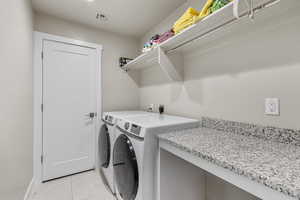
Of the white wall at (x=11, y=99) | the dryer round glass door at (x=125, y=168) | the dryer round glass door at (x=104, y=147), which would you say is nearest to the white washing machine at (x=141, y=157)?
the dryer round glass door at (x=125, y=168)

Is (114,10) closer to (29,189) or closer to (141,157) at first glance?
(141,157)

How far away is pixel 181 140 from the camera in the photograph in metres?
1.07

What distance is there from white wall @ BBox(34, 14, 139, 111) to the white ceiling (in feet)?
0.44

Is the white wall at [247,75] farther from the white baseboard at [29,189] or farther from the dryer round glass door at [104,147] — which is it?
the white baseboard at [29,189]

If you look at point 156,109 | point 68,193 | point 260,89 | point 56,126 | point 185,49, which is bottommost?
point 68,193

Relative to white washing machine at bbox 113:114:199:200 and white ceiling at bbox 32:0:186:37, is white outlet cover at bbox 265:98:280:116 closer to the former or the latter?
white washing machine at bbox 113:114:199:200

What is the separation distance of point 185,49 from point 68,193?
2.30 meters

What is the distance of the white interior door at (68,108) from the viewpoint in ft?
6.88

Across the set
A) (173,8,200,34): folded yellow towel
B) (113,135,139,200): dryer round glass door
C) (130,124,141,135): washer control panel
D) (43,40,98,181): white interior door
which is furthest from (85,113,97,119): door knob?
(173,8,200,34): folded yellow towel

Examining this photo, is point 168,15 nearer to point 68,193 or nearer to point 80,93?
point 80,93

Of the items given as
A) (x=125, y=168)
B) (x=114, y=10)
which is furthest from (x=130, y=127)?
(x=114, y=10)

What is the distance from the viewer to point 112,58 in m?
2.63

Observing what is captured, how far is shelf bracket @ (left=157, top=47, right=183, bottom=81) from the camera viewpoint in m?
1.62

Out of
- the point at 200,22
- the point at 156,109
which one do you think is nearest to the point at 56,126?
the point at 156,109
